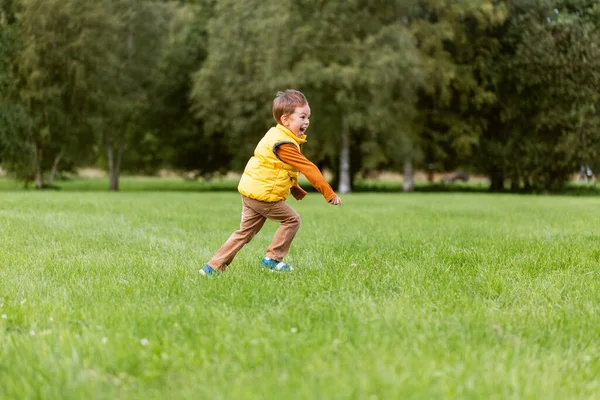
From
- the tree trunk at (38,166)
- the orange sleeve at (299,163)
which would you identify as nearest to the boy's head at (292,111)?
the orange sleeve at (299,163)

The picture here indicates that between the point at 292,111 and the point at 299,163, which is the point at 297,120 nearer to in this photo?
the point at 292,111

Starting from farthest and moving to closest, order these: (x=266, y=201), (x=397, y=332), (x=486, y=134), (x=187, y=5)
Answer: (x=187, y=5) → (x=486, y=134) → (x=266, y=201) → (x=397, y=332)

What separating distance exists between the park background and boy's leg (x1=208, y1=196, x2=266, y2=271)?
29 centimetres

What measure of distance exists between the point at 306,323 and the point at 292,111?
2.42 metres

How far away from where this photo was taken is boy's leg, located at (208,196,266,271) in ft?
19.7

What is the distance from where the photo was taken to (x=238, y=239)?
6055mm

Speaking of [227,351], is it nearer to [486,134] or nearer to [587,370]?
[587,370]

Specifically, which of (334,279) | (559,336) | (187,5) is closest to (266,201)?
(334,279)

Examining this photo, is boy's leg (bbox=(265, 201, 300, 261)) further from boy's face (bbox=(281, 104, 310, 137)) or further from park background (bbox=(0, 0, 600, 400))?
boy's face (bbox=(281, 104, 310, 137))

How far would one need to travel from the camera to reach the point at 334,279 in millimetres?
5566

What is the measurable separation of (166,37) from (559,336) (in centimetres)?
3609

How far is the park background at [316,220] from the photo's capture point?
10.6ft

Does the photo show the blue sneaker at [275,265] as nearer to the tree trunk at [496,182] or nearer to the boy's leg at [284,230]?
the boy's leg at [284,230]

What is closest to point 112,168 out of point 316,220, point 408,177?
point 408,177
